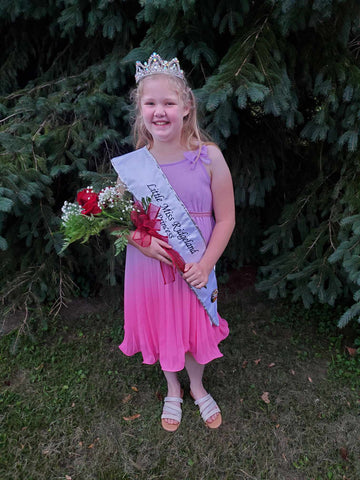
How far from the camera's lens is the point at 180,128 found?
173cm

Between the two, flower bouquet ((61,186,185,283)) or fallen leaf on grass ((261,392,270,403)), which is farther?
fallen leaf on grass ((261,392,270,403))

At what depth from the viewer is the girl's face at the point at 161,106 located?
1601 mm

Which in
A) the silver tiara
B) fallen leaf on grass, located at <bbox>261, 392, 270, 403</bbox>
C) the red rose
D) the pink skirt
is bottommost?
fallen leaf on grass, located at <bbox>261, 392, 270, 403</bbox>

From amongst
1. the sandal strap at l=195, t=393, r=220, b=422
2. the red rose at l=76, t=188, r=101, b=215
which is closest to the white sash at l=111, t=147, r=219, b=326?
the red rose at l=76, t=188, r=101, b=215

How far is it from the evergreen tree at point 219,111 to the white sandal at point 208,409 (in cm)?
97

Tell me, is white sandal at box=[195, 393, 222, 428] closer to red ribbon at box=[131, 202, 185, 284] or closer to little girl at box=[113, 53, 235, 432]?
little girl at box=[113, 53, 235, 432]

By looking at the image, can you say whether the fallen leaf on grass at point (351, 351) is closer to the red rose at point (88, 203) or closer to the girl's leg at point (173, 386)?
the girl's leg at point (173, 386)

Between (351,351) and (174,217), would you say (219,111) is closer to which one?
(174,217)

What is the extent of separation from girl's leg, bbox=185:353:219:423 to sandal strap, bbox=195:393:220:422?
0.06ft

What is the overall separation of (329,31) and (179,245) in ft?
5.03

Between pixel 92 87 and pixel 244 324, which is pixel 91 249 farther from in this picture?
pixel 244 324

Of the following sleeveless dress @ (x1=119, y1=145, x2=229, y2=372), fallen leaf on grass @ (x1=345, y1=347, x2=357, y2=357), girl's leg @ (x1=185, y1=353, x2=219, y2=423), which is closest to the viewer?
sleeveless dress @ (x1=119, y1=145, x2=229, y2=372)

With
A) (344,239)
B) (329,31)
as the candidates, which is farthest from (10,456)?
(329,31)

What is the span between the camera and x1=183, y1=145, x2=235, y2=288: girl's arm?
1.77m
